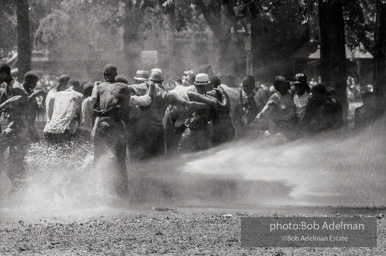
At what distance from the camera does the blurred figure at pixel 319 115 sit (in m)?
13.1

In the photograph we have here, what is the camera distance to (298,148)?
43.4 feet

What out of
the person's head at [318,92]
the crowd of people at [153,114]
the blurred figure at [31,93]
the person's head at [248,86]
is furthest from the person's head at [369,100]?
the blurred figure at [31,93]

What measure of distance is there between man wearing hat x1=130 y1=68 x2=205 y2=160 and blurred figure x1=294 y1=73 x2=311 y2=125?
1827 millimetres

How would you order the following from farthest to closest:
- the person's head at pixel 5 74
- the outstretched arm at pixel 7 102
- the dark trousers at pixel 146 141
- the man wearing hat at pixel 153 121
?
the person's head at pixel 5 74 < the dark trousers at pixel 146 141 < the man wearing hat at pixel 153 121 < the outstretched arm at pixel 7 102

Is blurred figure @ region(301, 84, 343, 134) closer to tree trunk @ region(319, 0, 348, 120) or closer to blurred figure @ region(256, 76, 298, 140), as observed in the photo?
blurred figure @ region(256, 76, 298, 140)

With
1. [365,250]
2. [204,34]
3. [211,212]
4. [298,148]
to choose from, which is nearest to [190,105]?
[298,148]

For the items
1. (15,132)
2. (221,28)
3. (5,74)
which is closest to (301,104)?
(15,132)

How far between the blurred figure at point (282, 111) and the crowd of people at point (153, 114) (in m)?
0.02

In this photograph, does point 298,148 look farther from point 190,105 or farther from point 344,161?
point 190,105

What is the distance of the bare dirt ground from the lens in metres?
7.29

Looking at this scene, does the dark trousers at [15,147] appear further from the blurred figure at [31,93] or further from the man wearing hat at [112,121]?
the man wearing hat at [112,121]

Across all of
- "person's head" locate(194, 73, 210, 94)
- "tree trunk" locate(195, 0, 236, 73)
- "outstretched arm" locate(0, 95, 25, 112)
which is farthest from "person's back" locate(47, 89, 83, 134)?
"tree trunk" locate(195, 0, 236, 73)

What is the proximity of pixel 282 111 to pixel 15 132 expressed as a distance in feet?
13.8

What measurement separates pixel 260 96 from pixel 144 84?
9.49 ft
